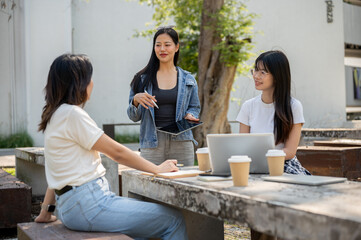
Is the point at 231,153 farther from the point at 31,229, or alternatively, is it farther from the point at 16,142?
the point at 16,142

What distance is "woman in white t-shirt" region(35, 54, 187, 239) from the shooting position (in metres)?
2.03

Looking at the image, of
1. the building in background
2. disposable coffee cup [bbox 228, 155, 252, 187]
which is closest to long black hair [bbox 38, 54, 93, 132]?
disposable coffee cup [bbox 228, 155, 252, 187]

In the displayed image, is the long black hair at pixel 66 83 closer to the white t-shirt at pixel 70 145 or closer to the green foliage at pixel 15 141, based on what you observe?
the white t-shirt at pixel 70 145

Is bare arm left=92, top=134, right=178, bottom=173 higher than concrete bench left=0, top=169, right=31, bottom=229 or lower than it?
higher

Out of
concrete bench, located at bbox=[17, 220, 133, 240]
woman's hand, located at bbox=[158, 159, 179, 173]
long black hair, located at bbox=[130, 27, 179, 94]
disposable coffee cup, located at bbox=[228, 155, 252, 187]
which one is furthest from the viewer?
long black hair, located at bbox=[130, 27, 179, 94]

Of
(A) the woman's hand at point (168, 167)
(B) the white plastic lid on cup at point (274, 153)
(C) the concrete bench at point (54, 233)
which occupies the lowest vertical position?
(C) the concrete bench at point (54, 233)

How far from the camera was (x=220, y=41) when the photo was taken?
8.61m

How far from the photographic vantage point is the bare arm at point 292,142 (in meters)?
2.59

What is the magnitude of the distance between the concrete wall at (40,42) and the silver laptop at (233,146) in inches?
356

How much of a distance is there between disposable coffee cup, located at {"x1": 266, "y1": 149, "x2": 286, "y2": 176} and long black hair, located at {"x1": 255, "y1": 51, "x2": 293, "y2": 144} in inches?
25.8

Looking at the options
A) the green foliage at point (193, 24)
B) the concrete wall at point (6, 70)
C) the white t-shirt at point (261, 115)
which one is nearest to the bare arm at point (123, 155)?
the white t-shirt at point (261, 115)

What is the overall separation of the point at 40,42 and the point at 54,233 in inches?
360

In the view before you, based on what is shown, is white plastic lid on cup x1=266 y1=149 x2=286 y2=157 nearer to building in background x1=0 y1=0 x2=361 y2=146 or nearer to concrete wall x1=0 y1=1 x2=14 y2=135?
building in background x1=0 y1=0 x2=361 y2=146

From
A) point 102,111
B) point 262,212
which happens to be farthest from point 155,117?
point 102,111
